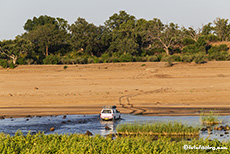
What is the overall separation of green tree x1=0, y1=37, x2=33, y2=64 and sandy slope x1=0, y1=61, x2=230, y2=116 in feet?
25.3

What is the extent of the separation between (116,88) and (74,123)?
62.3 feet

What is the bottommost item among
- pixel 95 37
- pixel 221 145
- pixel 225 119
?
pixel 225 119

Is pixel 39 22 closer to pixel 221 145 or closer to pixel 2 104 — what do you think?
pixel 2 104

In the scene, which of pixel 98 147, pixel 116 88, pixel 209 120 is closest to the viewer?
pixel 98 147

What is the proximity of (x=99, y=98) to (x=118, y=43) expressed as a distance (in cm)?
3945

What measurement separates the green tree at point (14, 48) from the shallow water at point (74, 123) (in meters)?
39.3

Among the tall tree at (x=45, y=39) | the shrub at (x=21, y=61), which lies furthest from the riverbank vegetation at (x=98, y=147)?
the tall tree at (x=45, y=39)

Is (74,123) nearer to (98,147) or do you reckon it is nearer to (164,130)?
(164,130)

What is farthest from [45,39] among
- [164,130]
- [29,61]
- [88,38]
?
[164,130]

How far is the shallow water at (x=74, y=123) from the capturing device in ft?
90.5

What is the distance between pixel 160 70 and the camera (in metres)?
60.3

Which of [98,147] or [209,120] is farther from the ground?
[98,147]

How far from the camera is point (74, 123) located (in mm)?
30750

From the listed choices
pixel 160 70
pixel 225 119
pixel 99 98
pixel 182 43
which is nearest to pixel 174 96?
pixel 99 98
